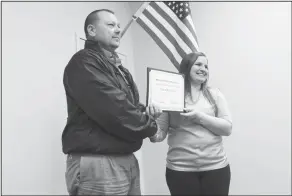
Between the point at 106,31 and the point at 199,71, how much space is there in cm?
59

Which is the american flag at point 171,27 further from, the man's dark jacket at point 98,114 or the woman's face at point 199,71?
the man's dark jacket at point 98,114

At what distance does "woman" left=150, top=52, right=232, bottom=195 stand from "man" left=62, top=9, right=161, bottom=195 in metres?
0.37

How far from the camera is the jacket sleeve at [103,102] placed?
3.31 ft

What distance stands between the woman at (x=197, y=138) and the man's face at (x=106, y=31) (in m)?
0.49

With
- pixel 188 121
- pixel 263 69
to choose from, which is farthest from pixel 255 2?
pixel 188 121

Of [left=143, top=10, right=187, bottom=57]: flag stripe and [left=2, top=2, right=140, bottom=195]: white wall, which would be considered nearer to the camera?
[left=2, top=2, right=140, bottom=195]: white wall

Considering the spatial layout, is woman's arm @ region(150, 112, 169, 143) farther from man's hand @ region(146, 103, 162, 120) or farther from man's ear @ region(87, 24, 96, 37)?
man's ear @ region(87, 24, 96, 37)

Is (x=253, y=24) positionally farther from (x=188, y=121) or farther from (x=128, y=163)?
(x=128, y=163)

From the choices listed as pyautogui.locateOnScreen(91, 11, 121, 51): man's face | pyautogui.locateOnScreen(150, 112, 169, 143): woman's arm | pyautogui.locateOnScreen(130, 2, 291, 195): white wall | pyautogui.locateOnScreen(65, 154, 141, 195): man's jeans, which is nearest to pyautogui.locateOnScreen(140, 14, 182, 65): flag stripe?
pyautogui.locateOnScreen(150, 112, 169, 143): woman's arm

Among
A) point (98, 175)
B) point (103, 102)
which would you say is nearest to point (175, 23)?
point (103, 102)

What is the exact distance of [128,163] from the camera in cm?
112

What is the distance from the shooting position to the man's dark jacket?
3.32ft

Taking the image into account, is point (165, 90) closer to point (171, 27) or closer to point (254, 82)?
point (171, 27)

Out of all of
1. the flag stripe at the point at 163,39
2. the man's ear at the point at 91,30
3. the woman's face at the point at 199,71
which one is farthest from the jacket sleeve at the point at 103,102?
the flag stripe at the point at 163,39
